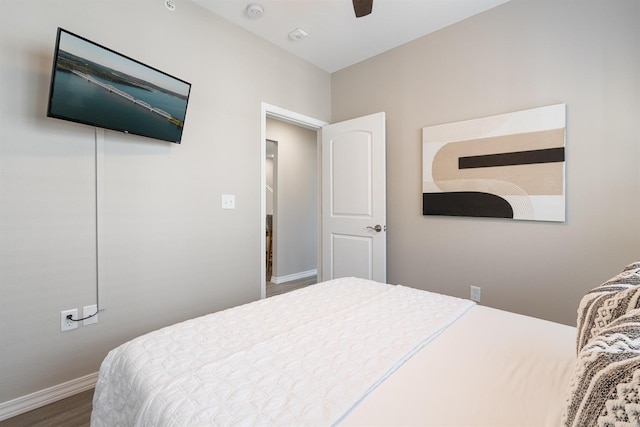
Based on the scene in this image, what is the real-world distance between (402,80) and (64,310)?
325 cm

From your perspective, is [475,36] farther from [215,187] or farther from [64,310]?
[64,310]

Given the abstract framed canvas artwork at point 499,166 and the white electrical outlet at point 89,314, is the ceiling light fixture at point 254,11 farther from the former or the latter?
the white electrical outlet at point 89,314

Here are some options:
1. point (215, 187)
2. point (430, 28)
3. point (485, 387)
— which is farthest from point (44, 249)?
point (430, 28)

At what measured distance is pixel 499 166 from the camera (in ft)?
7.55

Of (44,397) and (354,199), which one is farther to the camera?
(354,199)

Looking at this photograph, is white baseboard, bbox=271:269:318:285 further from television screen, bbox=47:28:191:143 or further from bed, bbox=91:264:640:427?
bed, bbox=91:264:640:427

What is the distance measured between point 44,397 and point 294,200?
3354 millimetres

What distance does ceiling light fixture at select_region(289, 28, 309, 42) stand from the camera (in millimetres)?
2627

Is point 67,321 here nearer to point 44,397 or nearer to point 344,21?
point 44,397

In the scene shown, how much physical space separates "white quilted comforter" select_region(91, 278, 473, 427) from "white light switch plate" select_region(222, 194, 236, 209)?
1269mm

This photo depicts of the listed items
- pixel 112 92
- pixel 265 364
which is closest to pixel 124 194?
pixel 112 92

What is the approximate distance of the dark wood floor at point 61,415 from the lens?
1.52m

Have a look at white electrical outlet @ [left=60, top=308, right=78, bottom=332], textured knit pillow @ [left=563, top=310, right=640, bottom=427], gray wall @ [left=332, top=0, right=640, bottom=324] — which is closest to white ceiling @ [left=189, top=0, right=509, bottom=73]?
gray wall @ [left=332, top=0, right=640, bottom=324]

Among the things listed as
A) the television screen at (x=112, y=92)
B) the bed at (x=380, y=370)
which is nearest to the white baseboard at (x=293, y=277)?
the television screen at (x=112, y=92)
